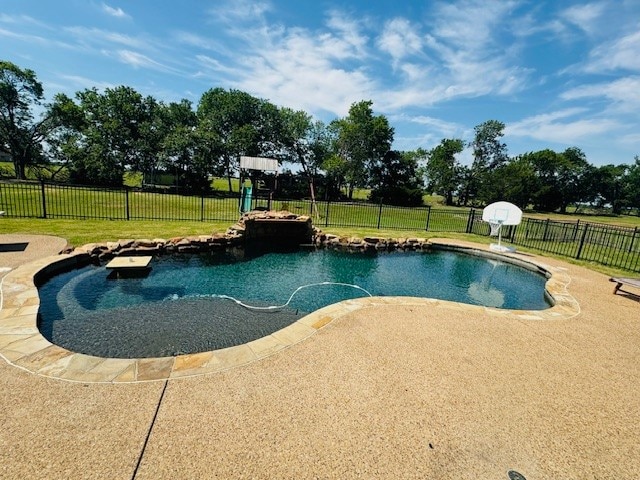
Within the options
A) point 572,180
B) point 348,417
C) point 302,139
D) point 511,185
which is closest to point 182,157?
point 302,139

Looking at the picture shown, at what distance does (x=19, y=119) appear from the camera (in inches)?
1121

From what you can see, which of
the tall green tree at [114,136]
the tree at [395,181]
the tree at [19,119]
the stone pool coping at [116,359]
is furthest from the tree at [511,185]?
the tree at [19,119]

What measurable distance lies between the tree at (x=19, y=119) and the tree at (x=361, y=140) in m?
30.4

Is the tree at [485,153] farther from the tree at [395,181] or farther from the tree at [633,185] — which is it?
the tree at [633,185]

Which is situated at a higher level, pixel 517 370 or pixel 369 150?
pixel 369 150

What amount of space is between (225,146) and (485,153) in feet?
123

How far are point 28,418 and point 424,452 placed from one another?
3107 mm

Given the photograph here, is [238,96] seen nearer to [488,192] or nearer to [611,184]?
[488,192]

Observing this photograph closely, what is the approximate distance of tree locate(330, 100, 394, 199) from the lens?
33.2m

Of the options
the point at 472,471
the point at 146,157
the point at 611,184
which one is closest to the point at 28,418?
the point at 472,471

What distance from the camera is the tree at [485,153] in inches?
1672

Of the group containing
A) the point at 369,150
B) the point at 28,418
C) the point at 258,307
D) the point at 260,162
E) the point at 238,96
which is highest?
the point at 238,96

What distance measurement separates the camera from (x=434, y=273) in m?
8.98

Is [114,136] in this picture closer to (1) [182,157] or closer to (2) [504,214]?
(1) [182,157]
